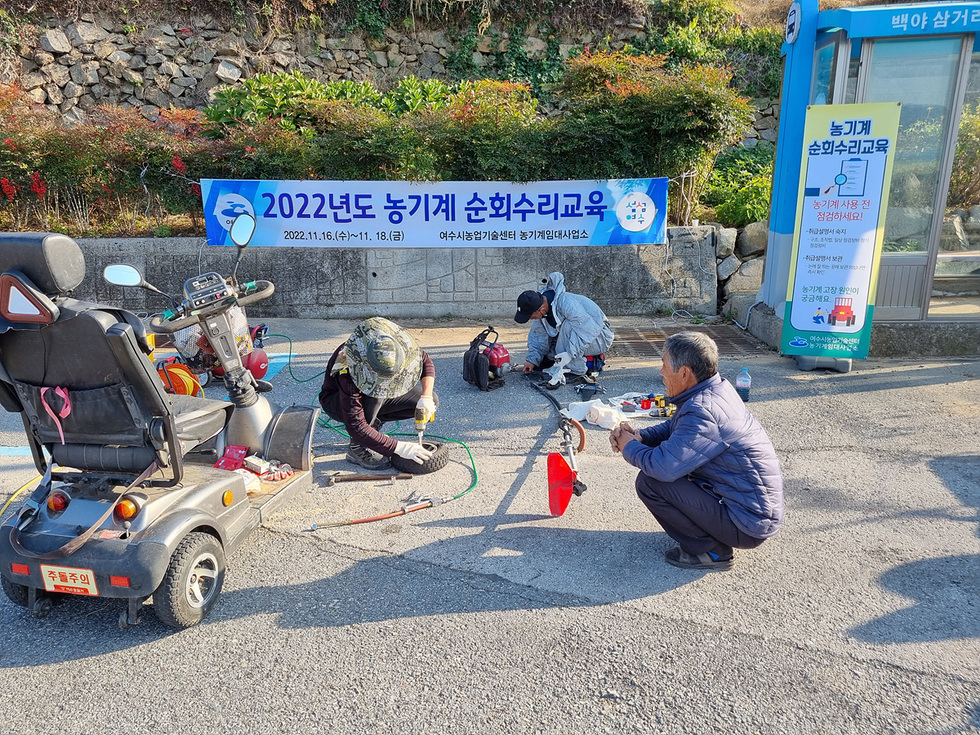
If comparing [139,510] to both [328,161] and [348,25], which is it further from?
[348,25]

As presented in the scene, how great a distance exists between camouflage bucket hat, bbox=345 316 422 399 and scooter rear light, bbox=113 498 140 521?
1.53 meters

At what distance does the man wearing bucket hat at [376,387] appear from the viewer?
4.04m

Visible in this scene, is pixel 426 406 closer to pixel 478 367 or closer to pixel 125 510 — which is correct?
pixel 478 367

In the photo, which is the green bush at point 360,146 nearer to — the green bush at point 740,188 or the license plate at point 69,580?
the green bush at point 740,188

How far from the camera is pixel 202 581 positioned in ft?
10.3

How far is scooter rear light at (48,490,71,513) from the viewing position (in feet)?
9.72

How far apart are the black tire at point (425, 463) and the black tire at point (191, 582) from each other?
57.9 inches

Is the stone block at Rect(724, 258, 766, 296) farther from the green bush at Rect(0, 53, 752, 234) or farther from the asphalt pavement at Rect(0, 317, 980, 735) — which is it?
the asphalt pavement at Rect(0, 317, 980, 735)

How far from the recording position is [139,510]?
2.92 metres

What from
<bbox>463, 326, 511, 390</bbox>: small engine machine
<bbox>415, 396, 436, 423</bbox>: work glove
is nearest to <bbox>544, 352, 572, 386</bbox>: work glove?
<bbox>463, 326, 511, 390</bbox>: small engine machine

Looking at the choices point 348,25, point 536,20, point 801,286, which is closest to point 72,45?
point 348,25

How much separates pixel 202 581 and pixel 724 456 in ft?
8.56

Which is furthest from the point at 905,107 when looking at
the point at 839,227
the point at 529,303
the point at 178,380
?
the point at 178,380

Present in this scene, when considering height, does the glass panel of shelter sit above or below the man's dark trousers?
above
